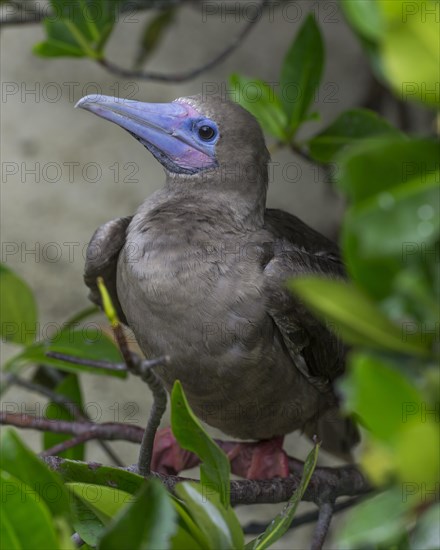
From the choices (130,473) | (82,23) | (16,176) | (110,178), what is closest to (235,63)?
(110,178)

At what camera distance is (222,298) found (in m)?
1.93

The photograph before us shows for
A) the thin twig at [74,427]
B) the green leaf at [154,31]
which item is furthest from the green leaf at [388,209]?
the green leaf at [154,31]

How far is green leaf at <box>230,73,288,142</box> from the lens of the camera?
2.19 m

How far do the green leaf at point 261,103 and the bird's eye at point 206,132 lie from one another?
0.34ft

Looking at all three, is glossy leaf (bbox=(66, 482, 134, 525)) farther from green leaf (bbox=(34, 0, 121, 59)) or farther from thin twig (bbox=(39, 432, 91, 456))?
green leaf (bbox=(34, 0, 121, 59))

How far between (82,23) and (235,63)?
196 centimetres

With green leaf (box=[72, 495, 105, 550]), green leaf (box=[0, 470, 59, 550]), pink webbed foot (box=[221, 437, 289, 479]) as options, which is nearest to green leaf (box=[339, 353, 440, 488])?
green leaf (box=[0, 470, 59, 550])

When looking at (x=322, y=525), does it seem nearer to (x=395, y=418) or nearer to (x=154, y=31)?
(x=395, y=418)

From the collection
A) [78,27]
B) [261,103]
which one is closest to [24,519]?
[261,103]

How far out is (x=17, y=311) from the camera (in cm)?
207

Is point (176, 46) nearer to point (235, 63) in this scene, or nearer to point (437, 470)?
point (235, 63)

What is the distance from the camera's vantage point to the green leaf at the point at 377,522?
882 millimetres

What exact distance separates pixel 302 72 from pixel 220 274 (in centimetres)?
58

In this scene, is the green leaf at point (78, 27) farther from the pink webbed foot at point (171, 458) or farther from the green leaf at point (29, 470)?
the green leaf at point (29, 470)
